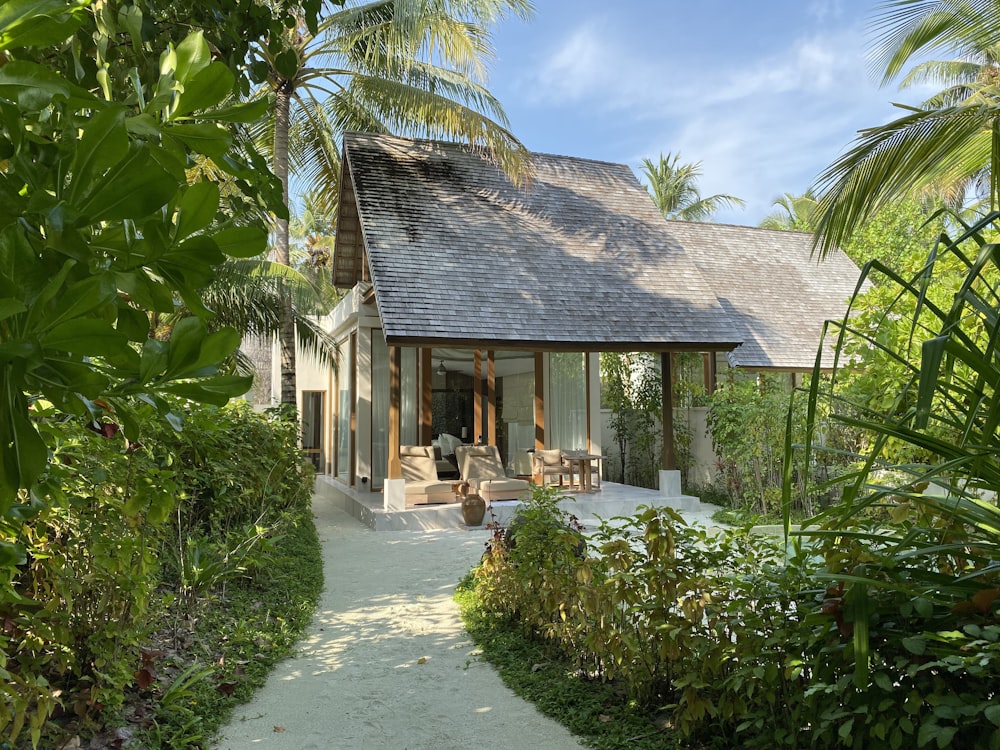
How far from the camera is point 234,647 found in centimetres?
507

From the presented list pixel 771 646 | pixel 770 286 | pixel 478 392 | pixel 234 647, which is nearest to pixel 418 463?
pixel 478 392

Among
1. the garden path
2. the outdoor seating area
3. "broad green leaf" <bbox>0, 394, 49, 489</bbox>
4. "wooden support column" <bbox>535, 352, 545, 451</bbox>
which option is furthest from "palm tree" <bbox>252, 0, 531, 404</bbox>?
"broad green leaf" <bbox>0, 394, 49, 489</bbox>

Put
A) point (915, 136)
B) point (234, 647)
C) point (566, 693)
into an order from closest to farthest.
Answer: point (566, 693)
point (234, 647)
point (915, 136)

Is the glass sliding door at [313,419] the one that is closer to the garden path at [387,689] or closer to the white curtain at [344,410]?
the white curtain at [344,410]

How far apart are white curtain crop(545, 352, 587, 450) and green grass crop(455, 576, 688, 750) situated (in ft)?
31.3

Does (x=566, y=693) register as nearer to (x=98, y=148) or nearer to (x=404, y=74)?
(x=98, y=148)

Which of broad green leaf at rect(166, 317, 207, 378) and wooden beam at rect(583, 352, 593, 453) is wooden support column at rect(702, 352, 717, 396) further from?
broad green leaf at rect(166, 317, 207, 378)

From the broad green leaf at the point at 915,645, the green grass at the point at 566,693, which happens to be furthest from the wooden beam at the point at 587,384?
the broad green leaf at the point at 915,645

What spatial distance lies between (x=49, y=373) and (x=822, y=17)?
112 feet

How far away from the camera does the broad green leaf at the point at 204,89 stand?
0.78m

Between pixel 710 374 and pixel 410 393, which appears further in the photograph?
pixel 710 374

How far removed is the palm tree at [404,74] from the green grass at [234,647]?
239 inches

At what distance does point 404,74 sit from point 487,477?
25.6ft

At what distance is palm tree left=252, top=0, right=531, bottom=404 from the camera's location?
40.7 feet
